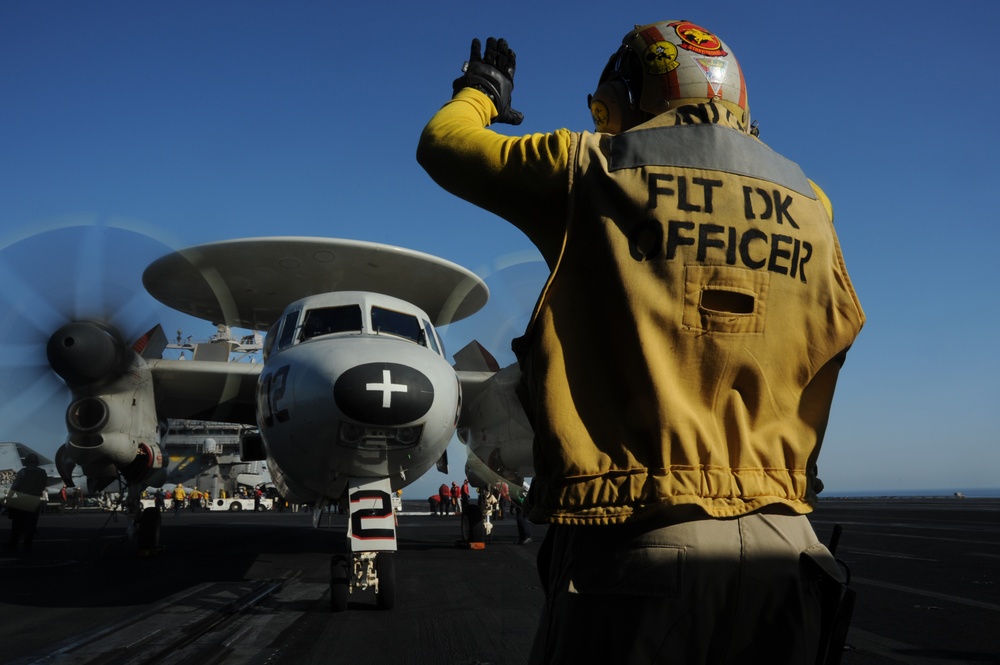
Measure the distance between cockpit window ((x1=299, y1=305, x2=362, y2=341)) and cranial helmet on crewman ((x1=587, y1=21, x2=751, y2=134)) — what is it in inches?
238

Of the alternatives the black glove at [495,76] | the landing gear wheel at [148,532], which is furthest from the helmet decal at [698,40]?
the landing gear wheel at [148,532]

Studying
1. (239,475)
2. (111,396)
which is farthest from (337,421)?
(239,475)

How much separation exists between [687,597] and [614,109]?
120 cm

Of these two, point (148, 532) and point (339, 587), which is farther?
point (148, 532)

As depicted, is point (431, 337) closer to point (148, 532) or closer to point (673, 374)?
point (673, 374)

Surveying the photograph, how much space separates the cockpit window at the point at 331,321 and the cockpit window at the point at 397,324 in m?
0.20

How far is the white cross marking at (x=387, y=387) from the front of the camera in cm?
620

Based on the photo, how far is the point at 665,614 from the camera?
4.66 feet

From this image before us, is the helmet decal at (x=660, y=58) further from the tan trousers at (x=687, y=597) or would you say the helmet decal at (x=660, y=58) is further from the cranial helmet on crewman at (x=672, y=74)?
the tan trousers at (x=687, y=597)

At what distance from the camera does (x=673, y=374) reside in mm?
1550

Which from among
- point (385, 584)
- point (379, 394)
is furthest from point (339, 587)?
point (379, 394)

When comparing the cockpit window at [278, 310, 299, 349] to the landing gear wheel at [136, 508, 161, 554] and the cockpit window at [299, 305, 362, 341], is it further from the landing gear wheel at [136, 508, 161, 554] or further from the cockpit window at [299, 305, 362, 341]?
the landing gear wheel at [136, 508, 161, 554]

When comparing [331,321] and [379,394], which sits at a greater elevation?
[331,321]

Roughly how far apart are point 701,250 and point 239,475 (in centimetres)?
5832
